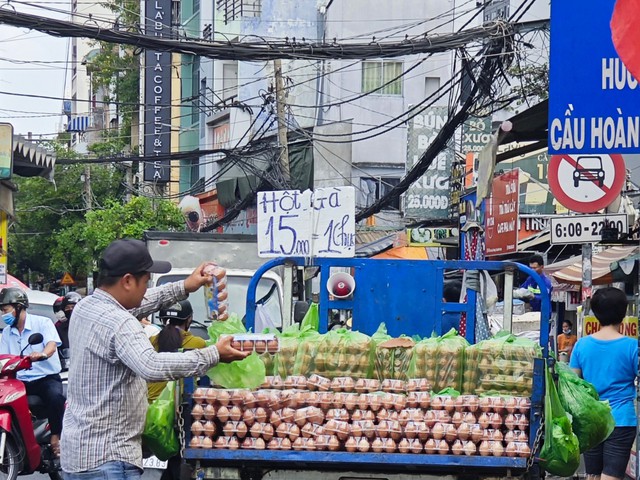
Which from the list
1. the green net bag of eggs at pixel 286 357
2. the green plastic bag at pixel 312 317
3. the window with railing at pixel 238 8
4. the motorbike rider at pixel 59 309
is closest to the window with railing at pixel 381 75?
the window with railing at pixel 238 8

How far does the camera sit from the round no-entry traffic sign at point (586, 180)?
10922mm

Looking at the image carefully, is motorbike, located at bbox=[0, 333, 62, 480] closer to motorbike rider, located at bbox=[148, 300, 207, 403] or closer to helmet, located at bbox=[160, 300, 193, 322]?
motorbike rider, located at bbox=[148, 300, 207, 403]

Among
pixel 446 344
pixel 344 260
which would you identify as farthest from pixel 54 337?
pixel 446 344

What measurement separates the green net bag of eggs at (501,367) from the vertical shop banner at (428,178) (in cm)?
2127

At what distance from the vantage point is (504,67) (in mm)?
17281

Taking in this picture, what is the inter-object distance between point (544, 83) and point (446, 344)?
49.0ft

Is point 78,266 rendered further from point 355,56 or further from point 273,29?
point 355,56

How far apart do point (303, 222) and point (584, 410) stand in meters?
4.59

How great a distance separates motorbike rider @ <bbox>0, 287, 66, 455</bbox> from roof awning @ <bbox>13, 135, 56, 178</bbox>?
27.7ft

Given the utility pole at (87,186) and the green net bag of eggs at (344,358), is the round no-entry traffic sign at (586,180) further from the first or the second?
the utility pole at (87,186)

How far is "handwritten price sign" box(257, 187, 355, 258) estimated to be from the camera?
10406 millimetres

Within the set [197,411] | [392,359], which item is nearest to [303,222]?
[392,359]

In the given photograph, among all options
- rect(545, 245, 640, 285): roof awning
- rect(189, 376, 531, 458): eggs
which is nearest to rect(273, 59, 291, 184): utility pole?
rect(545, 245, 640, 285): roof awning

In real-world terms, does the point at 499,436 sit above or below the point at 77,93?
below
